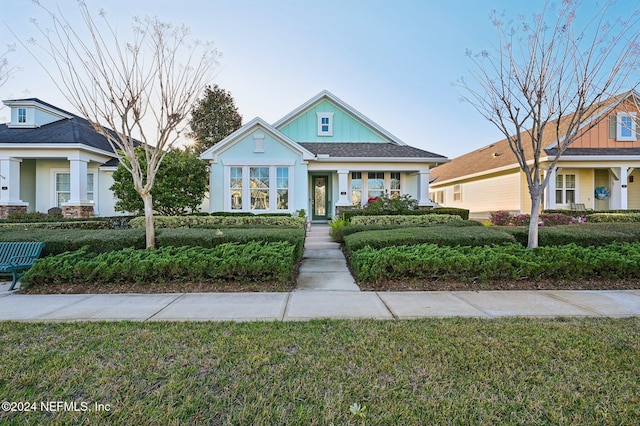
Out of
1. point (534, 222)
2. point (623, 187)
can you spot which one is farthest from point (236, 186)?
point (623, 187)

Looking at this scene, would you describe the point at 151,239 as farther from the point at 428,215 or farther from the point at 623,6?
the point at 623,6

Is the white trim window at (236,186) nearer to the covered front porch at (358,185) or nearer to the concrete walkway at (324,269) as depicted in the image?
the covered front porch at (358,185)

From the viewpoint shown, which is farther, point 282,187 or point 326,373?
point 282,187

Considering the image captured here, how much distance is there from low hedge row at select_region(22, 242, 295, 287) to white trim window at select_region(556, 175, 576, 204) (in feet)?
56.1

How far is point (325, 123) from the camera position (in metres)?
16.7

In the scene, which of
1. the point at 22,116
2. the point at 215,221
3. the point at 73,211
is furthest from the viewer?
the point at 22,116

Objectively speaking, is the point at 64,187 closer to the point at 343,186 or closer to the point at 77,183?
the point at 77,183

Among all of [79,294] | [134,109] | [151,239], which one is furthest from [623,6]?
[79,294]

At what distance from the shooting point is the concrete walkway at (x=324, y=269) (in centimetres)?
575

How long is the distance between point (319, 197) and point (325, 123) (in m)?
3.97

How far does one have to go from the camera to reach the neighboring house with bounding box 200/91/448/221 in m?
13.6

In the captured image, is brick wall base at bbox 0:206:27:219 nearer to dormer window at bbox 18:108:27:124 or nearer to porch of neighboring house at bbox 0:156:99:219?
porch of neighboring house at bbox 0:156:99:219

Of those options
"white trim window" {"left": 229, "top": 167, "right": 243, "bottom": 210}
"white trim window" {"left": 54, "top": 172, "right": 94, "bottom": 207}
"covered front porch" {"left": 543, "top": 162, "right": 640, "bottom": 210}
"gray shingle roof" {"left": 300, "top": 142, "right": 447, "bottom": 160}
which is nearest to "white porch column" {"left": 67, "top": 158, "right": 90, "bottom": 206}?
"white trim window" {"left": 54, "top": 172, "right": 94, "bottom": 207}

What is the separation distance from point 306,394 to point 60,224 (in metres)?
12.3
